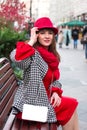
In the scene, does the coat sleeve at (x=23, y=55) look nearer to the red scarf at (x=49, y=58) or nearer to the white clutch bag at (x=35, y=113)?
the red scarf at (x=49, y=58)

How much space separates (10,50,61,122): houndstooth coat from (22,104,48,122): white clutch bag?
0.07 metres

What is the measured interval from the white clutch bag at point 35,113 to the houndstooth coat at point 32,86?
71mm

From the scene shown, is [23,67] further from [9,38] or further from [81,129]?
[9,38]

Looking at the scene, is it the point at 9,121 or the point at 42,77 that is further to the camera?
the point at 9,121

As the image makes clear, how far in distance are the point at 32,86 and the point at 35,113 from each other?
0.24 meters

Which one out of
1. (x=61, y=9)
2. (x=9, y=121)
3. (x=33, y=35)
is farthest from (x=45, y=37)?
(x=61, y=9)

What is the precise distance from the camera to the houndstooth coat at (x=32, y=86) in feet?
12.5

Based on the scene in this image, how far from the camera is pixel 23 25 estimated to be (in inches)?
671

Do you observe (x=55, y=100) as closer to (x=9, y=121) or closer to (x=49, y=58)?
(x=49, y=58)

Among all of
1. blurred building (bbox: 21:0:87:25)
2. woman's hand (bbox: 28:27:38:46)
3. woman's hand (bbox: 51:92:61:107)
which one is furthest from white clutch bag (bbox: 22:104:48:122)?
blurred building (bbox: 21:0:87:25)

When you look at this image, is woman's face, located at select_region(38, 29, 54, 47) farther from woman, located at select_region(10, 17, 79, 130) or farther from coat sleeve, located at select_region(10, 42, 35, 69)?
coat sleeve, located at select_region(10, 42, 35, 69)

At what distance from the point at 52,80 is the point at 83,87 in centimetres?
609

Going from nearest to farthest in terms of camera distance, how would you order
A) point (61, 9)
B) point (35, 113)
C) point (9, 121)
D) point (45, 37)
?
point (35, 113), point (45, 37), point (9, 121), point (61, 9)

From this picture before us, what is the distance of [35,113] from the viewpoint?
371cm
